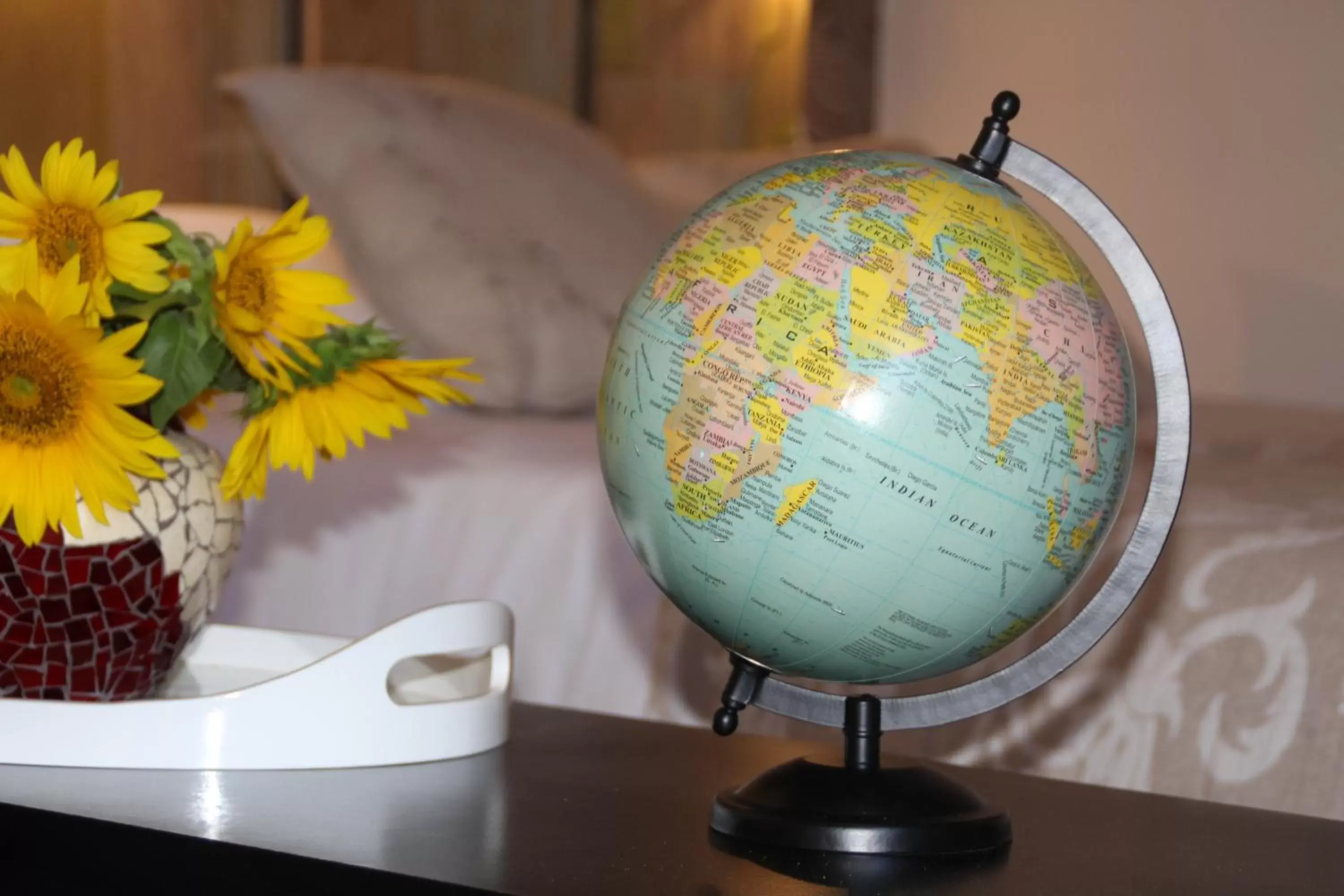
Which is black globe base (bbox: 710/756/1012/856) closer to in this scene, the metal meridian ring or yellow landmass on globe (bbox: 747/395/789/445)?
the metal meridian ring

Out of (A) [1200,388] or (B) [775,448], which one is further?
(A) [1200,388]

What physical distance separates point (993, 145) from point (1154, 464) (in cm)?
18

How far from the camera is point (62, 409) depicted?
2.55 ft

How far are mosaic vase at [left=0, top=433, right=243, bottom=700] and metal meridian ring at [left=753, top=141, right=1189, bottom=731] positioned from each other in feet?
1.29

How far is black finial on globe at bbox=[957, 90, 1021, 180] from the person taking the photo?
76 cm

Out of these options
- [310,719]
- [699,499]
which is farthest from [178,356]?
[699,499]

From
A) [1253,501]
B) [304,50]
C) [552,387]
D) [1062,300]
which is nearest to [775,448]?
[1062,300]

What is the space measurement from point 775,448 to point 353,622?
940 mm

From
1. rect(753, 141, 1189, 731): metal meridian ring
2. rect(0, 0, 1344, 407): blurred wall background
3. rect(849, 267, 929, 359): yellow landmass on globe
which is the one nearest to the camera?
rect(849, 267, 929, 359): yellow landmass on globe

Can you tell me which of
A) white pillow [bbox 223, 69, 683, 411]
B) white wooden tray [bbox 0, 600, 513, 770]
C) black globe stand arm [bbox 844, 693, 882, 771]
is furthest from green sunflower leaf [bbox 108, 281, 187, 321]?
white pillow [bbox 223, 69, 683, 411]

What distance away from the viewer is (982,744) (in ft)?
4.37

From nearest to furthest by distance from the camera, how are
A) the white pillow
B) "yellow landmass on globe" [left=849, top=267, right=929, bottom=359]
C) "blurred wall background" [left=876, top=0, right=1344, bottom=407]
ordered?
"yellow landmass on globe" [left=849, top=267, right=929, bottom=359]
the white pillow
"blurred wall background" [left=876, top=0, right=1344, bottom=407]

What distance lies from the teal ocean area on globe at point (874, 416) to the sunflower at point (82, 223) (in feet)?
0.89

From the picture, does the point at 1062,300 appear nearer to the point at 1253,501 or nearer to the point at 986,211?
the point at 986,211
